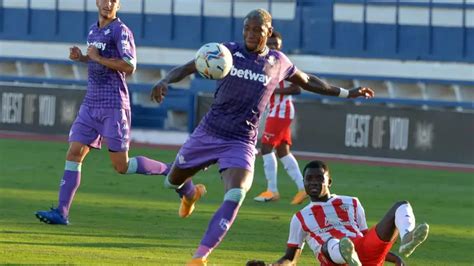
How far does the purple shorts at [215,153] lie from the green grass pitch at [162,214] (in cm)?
88

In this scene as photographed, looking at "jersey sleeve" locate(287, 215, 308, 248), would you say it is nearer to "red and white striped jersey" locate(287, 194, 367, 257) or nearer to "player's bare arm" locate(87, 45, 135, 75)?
"red and white striped jersey" locate(287, 194, 367, 257)

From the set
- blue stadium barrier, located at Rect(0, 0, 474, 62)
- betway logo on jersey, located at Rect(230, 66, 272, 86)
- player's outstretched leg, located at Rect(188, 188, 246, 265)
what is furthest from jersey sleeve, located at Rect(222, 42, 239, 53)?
blue stadium barrier, located at Rect(0, 0, 474, 62)

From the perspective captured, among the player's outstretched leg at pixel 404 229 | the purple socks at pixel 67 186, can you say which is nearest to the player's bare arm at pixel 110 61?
the purple socks at pixel 67 186

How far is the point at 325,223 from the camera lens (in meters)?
10.1

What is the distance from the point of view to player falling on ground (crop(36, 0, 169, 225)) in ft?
42.6

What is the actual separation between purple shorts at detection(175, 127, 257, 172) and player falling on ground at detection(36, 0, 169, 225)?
222 cm

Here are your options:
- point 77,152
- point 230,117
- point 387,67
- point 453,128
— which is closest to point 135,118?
point 387,67

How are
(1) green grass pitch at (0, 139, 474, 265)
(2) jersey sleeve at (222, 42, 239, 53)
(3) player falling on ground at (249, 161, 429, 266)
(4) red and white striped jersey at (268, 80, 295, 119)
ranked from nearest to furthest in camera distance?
(3) player falling on ground at (249, 161, 429, 266)
(2) jersey sleeve at (222, 42, 239, 53)
(1) green grass pitch at (0, 139, 474, 265)
(4) red and white striped jersey at (268, 80, 295, 119)

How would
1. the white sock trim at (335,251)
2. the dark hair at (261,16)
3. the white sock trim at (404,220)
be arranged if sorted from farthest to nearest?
1. the dark hair at (261,16)
2. the white sock trim at (335,251)
3. the white sock trim at (404,220)

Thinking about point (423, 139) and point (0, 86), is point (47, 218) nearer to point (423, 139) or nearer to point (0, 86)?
point (423, 139)

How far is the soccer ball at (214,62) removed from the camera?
408 inches

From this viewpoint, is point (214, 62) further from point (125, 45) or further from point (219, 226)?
point (125, 45)

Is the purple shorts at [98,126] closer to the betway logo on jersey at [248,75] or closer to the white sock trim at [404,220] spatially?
the betway logo on jersey at [248,75]

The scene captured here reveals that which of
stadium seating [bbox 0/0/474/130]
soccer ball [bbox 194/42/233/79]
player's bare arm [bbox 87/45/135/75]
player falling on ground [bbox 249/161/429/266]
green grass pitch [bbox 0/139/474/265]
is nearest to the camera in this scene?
player falling on ground [bbox 249/161/429/266]
